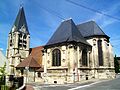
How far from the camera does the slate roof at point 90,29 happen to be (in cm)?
3089

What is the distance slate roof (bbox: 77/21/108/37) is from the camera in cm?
3089

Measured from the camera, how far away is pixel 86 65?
28766 millimetres

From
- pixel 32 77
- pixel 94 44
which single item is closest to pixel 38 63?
pixel 32 77

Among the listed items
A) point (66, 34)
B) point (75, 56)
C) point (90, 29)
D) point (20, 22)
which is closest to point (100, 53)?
point (90, 29)

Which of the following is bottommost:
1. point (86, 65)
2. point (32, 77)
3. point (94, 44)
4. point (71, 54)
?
point (32, 77)

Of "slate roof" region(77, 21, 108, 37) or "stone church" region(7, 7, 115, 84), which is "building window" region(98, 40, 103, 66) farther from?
"slate roof" region(77, 21, 108, 37)

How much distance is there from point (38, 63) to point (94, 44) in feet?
39.0

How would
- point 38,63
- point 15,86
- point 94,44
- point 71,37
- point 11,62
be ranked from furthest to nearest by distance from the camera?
point 11,62 → point 38,63 → point 94,44 → point 71,37 → point 15,86

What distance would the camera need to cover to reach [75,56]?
26859 mm

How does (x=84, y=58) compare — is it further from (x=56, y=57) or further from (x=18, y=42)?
(x=18, y=42)

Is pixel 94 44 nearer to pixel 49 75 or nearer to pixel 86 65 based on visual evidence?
pixel 86 65

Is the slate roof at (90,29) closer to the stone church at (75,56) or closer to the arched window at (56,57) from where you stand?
the stone church at (75,56)

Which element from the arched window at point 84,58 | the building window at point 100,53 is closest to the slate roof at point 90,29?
the building window at point 100,53

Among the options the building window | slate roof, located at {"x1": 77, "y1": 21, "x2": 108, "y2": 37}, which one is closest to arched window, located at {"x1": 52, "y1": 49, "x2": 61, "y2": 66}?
slate roof, located at {"x1": 77, "y1": 21, "x2": 108, "y2": 37}
